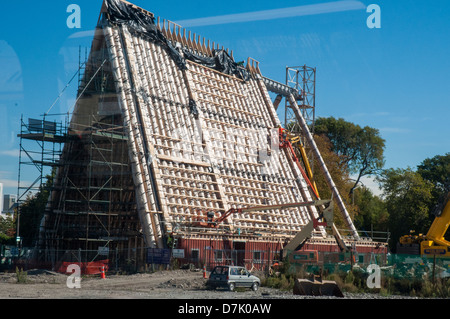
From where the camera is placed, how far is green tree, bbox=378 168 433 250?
222ft

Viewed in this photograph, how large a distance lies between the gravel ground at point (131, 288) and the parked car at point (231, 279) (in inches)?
13.3

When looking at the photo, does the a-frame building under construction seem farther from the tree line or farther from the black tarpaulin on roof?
the tree line

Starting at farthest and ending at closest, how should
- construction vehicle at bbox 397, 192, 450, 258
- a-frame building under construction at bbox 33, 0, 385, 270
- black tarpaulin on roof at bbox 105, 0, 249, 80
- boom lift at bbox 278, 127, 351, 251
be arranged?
boom lift at bbox 278, 127, 351, 251, construction vehicle at bbox 397, 192, 450, 258, black tarpaulin on roof at bbox 105, 0, 249, 80, a-frame building under construction at bbox 33, 0, 385, 270

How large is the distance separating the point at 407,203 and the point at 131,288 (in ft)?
156

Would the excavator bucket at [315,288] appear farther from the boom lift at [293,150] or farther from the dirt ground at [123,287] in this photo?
the boom lift at [293,150]

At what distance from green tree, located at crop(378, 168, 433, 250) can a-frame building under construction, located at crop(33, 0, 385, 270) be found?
1681 cm

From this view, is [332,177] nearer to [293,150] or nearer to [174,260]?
[293,150]

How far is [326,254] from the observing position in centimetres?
3741

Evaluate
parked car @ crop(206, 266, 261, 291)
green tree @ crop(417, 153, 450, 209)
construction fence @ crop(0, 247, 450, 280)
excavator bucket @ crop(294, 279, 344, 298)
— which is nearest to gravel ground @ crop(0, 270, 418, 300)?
parked car @ crop(206, 266, 261, 291)

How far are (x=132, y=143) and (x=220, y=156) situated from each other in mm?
9485

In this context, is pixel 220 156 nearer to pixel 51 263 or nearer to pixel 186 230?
pixel 186 230

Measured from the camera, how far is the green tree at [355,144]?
85875mm

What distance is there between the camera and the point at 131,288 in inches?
1117
